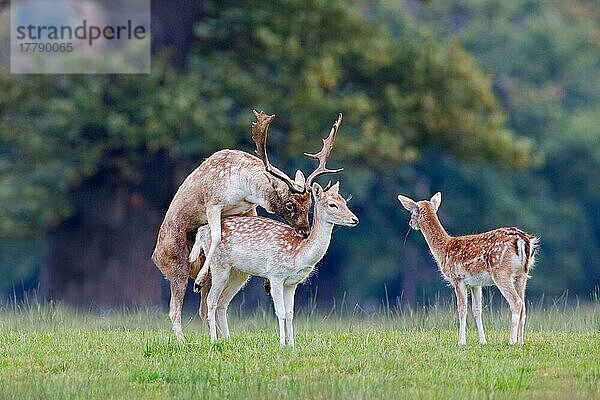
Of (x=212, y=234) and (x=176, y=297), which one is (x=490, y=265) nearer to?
(x=212, y=234)

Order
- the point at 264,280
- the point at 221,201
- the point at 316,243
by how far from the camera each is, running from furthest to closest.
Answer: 1. the point at 264,280
2. the point at 221,201
3. the point at 316,243

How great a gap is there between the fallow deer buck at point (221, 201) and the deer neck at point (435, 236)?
3.13 feet

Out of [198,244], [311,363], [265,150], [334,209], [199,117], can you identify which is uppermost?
[199,117]

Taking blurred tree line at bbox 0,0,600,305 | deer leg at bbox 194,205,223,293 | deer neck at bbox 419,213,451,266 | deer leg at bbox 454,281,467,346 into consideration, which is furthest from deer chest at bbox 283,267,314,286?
blurred tree line at bbox 0,0,600,305

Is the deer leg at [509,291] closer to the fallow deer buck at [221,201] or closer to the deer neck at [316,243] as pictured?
the deer neck at [316,243]

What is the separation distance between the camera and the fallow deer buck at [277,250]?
10.2m

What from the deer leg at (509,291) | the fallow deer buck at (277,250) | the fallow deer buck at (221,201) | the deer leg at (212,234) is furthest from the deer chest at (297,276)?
the deer leg at (509,291)

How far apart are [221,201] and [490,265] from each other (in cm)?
233

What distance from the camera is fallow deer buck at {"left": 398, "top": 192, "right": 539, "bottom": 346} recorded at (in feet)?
32.8

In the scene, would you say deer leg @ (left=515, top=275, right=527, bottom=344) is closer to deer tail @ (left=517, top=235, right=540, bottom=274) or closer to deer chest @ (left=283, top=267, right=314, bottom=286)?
deer tail @ (left=517, top=235, right=540, bottom=274)

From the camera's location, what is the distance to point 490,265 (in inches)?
396

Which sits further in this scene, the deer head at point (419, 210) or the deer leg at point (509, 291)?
the deer head at point (419, 210)

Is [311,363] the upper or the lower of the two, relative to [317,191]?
lower

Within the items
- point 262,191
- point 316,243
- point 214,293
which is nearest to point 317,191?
point 316,243
